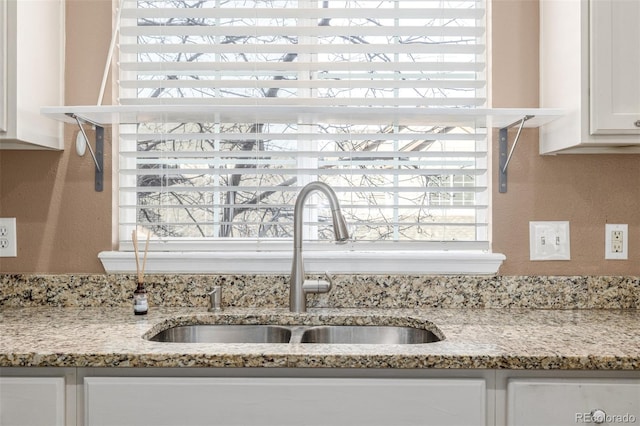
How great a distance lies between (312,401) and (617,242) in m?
1.33

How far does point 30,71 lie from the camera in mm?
1685

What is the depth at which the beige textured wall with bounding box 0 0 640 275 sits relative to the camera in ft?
6.18

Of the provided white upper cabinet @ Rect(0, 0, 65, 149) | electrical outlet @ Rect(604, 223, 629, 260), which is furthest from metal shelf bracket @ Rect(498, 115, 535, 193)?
white upper cabinet @ Rect(0, 0, 65, 149)

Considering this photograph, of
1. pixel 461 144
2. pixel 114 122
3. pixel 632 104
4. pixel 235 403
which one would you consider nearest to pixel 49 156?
pixel 114 122

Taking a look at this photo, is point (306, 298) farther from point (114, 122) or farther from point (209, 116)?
point (114, 122)

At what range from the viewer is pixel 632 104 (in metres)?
1.55

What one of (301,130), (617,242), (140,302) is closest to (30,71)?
(140,302)

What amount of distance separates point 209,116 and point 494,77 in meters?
1.05

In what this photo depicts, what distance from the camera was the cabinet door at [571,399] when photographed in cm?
123

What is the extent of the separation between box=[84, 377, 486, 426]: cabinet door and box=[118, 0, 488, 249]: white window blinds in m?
0.75

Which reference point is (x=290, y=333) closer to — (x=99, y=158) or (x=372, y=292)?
(x=372, y=292)

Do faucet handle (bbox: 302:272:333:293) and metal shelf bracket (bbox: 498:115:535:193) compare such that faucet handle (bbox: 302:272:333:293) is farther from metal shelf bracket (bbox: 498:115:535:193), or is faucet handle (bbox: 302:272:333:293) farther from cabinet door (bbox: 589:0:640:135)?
cabinet door (bbox: 589:0:640:135)

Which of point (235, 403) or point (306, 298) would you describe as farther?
point (306, 298)

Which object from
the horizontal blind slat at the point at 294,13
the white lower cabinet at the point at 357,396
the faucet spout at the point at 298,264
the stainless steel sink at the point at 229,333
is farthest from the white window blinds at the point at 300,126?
the white lower cabinet at the point at 357,396
